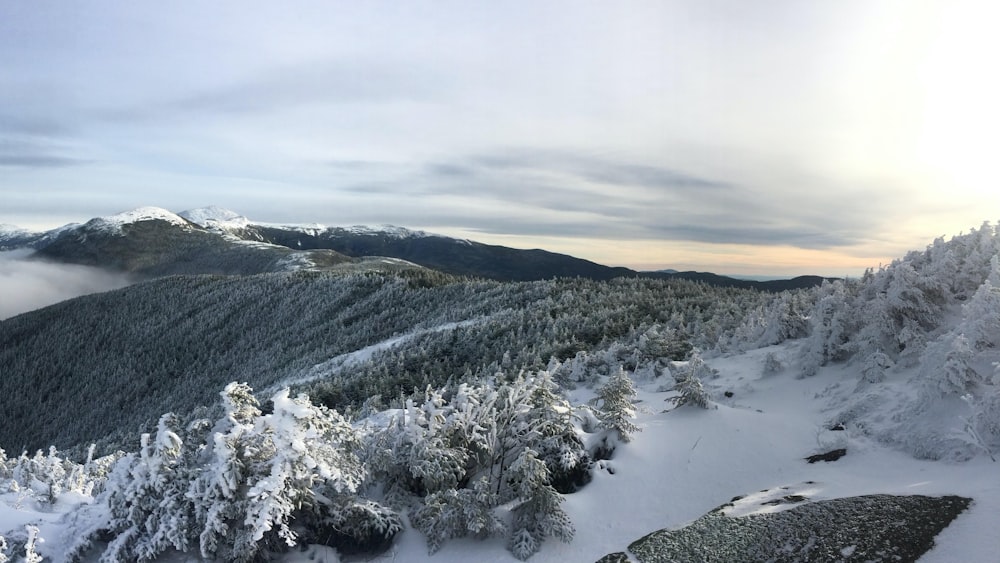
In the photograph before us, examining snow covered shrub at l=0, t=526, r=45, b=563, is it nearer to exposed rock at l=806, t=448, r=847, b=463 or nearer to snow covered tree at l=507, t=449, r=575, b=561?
snow covered tree at l=507, t=449, r=575, b=561

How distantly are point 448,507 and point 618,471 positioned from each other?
13.5 feet

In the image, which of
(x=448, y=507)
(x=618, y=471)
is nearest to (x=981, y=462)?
(x=618, y=471)

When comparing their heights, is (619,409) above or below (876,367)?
below

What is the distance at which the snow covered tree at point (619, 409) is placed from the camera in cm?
1277

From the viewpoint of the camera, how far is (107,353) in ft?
387

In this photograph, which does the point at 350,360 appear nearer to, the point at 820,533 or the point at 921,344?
the point at 921,344

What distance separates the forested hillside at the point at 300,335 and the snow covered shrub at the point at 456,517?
16331 mm

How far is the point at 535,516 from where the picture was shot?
9930 millimetres

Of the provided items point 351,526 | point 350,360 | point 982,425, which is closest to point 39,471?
point 351,526

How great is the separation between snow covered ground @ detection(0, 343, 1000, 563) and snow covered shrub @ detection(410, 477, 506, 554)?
26 centimetres

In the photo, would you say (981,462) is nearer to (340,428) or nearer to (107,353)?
(340,428)

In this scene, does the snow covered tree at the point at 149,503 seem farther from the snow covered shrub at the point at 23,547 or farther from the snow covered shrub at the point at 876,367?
the snow covered shrub at the point at 876,367

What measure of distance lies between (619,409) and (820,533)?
201 inches

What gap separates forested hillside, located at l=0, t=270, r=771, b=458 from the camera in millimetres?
44438
